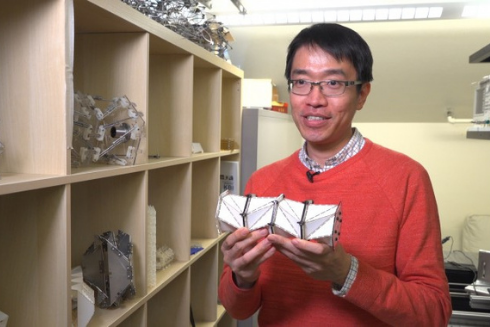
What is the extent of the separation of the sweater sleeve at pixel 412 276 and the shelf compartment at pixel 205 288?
127cm

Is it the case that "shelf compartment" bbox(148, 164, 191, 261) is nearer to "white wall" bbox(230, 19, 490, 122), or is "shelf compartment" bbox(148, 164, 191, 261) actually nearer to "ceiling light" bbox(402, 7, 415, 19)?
"ceiling light" bbox(402, 7, 415, 19)

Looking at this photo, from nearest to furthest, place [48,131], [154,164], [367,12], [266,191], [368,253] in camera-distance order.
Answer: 1. [48,131]
2. [368,253]
3. [266,191]
4. [154,164]
5. [367,12]

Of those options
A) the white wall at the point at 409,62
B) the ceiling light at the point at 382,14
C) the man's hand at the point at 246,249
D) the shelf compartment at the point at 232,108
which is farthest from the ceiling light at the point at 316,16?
the man's hand at the point at 246,249

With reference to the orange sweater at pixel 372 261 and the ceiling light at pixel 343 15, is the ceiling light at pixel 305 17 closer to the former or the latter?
the ceiling light at pixel 343 15

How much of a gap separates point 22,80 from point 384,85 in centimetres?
299

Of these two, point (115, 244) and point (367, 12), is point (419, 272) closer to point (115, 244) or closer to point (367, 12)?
point (115, 244)

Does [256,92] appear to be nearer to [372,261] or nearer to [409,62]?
[409,62]

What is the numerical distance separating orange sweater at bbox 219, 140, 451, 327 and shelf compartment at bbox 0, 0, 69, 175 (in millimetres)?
549

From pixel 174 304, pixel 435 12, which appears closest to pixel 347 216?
pixel 174 304

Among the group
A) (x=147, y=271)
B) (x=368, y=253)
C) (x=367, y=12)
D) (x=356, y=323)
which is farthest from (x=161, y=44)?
(x=367, y=12)

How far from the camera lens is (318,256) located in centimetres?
85

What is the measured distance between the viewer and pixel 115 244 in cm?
127

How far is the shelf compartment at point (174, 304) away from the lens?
1795mm

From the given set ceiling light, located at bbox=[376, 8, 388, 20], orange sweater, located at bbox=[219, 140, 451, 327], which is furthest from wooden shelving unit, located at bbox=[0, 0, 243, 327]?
ceiling light, located at bbox=[376, 8, 388, 20]
